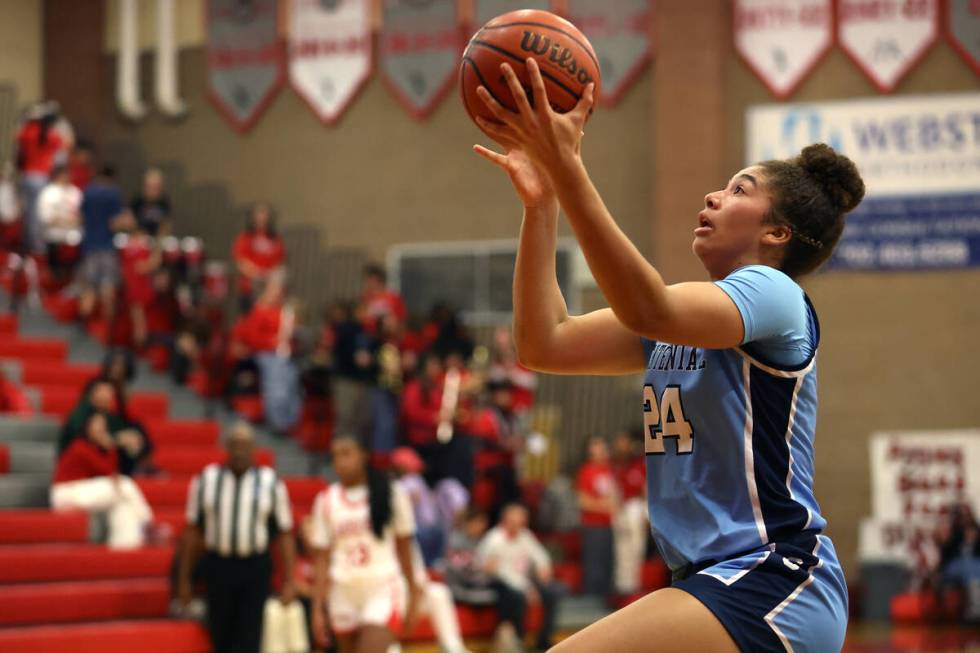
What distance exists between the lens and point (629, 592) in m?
13.9

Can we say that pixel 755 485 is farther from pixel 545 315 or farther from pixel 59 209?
pixel 59 209

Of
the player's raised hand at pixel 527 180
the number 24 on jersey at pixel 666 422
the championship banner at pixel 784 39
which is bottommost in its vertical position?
the number 24 on jersey at pixel 666 422

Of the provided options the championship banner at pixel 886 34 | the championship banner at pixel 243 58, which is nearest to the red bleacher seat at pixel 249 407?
the championship banner at pixel 243 58

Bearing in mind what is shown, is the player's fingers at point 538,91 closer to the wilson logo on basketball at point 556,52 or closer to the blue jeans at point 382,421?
the wilson logo on basketball at point 556,52

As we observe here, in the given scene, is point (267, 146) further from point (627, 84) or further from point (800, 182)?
point (800, 182)

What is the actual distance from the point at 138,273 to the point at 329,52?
20.6 ft

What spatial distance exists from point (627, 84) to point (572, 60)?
1518 cm

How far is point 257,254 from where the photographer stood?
15.9 meters

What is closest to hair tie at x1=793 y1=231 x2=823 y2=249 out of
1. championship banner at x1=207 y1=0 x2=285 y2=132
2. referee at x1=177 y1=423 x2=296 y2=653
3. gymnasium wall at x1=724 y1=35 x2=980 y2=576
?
referee at x1=177 y1=423 x2=296 y2=653

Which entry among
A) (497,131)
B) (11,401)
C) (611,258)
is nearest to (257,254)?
(11,401)

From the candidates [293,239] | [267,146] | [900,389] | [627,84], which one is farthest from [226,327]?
[900,389]

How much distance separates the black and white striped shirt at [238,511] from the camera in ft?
30.1

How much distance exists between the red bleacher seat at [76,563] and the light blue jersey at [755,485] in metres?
7.59

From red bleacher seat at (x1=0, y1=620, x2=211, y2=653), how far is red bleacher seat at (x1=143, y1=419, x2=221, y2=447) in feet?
11.6
